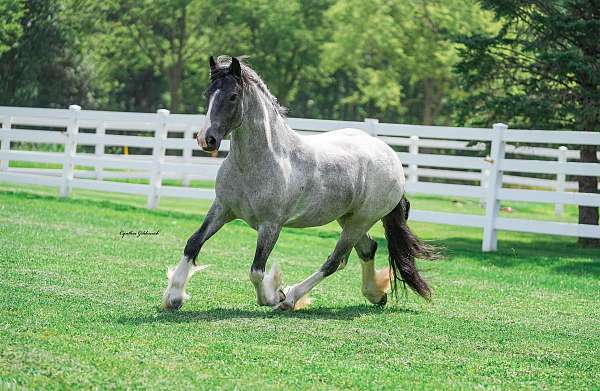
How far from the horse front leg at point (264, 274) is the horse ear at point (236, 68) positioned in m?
1.17

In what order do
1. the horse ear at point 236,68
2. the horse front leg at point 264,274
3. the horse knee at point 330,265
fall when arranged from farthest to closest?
1. the horse knee at point 330,265
2. the horse front leg at point 264,274
3. the horse ear at point 236,68

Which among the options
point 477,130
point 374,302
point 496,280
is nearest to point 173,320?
point 374,302

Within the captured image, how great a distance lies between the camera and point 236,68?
729 cm

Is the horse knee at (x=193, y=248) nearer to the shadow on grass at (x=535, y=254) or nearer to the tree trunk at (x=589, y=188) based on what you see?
the shadow on grass at (x=535, y=254)

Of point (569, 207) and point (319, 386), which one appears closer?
point (319, 386)

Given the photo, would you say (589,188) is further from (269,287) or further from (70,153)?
(70,153)

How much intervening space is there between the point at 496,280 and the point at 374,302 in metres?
3.08

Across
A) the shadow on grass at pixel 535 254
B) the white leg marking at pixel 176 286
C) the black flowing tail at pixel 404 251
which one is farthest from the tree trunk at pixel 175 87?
the white leg marking at pixel 176 286

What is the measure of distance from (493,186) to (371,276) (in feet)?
19.5

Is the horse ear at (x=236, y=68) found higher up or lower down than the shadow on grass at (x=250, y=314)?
higher up

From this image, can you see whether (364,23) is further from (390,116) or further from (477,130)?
(477,130)

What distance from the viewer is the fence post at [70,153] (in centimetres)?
1755

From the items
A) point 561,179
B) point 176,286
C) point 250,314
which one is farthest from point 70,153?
point 250,314

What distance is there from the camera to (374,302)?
8.71 metres
